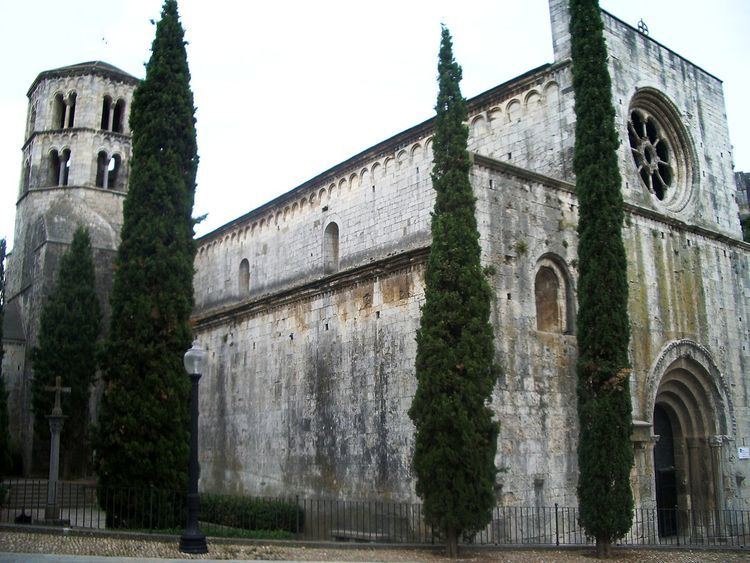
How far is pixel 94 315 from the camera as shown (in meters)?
26.3

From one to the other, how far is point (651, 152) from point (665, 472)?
313 inches

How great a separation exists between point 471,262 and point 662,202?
8681 millimetres

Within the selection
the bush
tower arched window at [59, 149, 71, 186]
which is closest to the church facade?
the bush

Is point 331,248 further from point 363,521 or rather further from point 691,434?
point 691,434

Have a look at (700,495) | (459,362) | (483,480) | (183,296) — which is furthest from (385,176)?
(700,495)

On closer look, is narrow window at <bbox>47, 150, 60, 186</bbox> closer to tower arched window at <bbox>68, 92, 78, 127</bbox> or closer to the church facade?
tower arched window at <bbox>68, 92, 78, 127</bbox>

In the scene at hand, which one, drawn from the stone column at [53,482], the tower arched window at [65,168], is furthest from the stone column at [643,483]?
the tower arched window at [65,168]

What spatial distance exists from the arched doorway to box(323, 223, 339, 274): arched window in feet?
29.5

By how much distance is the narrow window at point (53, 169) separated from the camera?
31.1 m

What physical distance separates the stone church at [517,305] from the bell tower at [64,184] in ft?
32.3

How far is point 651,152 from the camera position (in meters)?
18.7

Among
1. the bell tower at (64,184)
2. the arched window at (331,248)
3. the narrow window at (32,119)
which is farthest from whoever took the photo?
the narrow window at (32,119)

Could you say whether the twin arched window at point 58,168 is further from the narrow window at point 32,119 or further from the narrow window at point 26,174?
the narrow window at point 32,119

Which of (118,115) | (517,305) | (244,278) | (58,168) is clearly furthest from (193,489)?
(118,115)
